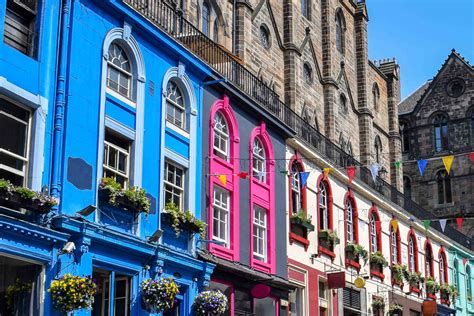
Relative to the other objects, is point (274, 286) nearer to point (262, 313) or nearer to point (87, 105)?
point (262, 313)

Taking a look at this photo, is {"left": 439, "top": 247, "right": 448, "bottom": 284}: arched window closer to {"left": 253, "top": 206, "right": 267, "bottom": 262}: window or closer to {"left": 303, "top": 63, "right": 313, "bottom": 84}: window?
{"left": 303, "top": 63, "right": 313, "bottom": 84}: window

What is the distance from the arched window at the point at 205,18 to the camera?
1243 inches

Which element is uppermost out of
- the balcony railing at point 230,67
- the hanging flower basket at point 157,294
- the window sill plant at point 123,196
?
the balcony railing at point 230,67

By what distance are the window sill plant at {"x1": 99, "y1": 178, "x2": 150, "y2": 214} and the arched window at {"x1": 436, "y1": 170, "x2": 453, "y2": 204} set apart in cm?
4365

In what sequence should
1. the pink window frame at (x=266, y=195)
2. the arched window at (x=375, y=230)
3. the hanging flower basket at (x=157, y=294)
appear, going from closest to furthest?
the hanging flower basket at (x=157, y=294) → the pink window frame at (x=266, y=195) → the arched window at (x=375, y=230)

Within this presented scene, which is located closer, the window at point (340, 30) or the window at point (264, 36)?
the window at point (264, 36)

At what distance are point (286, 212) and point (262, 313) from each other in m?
3.86

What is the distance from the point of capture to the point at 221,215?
82.7 feet

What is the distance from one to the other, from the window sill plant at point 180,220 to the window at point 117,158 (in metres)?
1.61

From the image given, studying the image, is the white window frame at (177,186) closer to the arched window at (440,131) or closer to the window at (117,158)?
the window at (117,158)

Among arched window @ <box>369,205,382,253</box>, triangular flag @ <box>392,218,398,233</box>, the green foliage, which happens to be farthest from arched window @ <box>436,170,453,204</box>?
the green foliage

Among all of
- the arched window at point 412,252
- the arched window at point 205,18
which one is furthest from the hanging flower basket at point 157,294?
the arched window at point 412,252

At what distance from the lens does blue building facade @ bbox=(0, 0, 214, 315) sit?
1752 centimetres

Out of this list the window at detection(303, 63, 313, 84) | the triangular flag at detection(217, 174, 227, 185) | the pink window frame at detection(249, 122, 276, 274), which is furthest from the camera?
the window at detection(303, 63, 313, 84)
